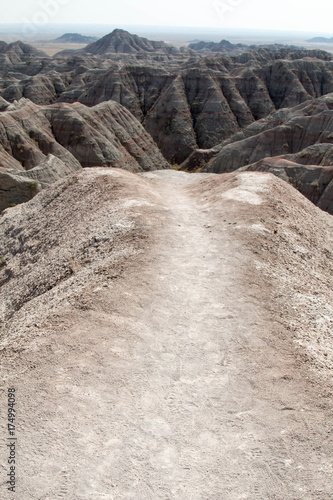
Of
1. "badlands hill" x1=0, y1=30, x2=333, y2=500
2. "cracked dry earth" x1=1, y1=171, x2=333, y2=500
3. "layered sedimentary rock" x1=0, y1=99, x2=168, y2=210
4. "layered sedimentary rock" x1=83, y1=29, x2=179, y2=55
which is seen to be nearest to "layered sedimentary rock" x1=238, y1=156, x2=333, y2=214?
"badlands hill" x1=0, y1=30, x2=333, y2=500

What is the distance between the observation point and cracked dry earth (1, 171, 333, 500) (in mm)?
6559

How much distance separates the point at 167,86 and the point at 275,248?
232ft

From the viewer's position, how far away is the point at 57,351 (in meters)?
9.07

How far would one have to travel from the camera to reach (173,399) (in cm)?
803

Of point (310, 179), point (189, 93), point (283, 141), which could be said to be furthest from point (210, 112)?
point (310, 179)

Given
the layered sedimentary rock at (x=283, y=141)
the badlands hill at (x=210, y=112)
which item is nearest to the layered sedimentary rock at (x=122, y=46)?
the badlands hill at (x=210, y=112)

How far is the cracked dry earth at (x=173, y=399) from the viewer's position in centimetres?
656

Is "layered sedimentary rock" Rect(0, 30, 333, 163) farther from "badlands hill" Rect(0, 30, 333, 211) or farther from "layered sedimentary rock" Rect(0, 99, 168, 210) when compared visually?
"layered sedimentary rock" Rect(0, 99, 168, 210)

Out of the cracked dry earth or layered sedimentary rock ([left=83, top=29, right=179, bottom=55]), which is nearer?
the cracked dry earth

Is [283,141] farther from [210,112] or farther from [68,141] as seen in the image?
[210,112]

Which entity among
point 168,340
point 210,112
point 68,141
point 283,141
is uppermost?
point 210,112

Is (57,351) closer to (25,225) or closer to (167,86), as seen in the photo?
(25,225)

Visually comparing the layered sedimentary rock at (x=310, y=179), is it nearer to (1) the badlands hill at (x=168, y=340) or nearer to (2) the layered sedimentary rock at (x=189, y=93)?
(1) the badlands hill at (x=168, y=340)

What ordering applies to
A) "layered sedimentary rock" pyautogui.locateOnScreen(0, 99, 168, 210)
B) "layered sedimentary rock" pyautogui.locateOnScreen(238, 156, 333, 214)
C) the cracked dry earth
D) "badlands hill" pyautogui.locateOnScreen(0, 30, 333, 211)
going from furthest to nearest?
1. "badlands hill" pyautogui.locateOnScreen(0, 30, 333, 211)
2. "layered sedimentary rock" pyautogui.locateOnScreen(0, 99, 168, 210)
3. "layered sedimentary rock" pyautogui.locateOnScreen(238, 156, 333, 214)
4. the cracked dry earth
